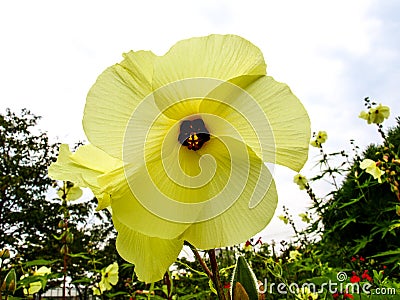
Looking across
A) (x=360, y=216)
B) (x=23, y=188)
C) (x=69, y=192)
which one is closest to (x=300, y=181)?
(x=360, y=216)

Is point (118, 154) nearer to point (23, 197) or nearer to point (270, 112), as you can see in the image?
point (270, 112)

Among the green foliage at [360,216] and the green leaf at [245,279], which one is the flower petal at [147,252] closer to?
the green leaf at [245,279]

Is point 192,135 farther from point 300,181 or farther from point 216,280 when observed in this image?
point 300,181

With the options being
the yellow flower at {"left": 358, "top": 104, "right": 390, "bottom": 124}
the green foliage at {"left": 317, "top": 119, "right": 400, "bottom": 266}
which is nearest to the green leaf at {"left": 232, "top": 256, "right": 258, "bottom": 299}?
the green foliage at {"left": 317, "top": 119, "right": 400, "bottom": 266}

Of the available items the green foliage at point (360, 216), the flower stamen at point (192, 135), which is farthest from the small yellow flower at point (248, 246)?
the flower stamen at point (192, 135)

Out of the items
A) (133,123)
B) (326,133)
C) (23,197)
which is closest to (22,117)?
(23,197)
